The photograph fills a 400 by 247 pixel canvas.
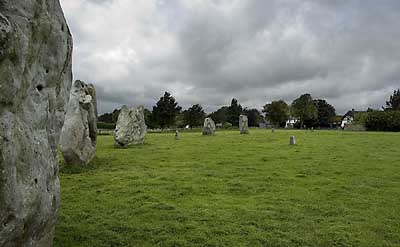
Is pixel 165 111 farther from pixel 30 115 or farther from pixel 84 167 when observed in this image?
pixel 30 115

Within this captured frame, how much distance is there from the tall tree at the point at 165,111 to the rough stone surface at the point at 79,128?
47313 millimetres

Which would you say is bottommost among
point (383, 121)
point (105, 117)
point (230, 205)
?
point (230, 205)

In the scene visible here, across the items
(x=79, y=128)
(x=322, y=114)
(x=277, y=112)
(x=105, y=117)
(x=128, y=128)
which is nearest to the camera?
(x=79, y=128)

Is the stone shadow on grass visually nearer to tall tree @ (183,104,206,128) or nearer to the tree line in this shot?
the tree line

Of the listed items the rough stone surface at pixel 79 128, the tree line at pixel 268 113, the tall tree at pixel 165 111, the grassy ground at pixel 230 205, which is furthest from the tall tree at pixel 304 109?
the rough stone surface at pixel 79 128

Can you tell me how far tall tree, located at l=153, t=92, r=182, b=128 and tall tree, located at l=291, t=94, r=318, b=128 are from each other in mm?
29687

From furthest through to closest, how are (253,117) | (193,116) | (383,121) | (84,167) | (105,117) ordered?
(253,117)
(105,117)
(193,116)
(383,121)
(84,167)

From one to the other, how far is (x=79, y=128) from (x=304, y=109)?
219 ft

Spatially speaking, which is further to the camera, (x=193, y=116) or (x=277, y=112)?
(x=277, y=112)

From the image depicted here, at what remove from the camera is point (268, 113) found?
78.5 metres

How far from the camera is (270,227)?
6426 mm

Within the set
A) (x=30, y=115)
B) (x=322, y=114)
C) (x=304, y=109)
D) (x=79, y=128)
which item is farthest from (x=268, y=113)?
(x=30, y=115)

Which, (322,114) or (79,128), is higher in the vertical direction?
(322,114)

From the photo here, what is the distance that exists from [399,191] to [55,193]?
9.33 metres
